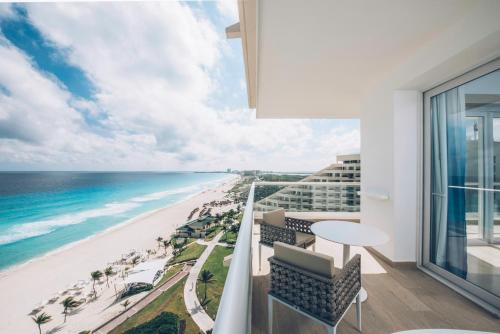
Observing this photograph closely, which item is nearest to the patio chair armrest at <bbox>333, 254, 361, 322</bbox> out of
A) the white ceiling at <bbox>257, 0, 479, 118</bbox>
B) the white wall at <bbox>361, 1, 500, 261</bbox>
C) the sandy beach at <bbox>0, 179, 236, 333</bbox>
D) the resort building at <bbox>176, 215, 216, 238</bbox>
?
the white wall at <bbox>361, 1, 500, 261</bbox>

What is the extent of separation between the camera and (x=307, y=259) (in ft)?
4.46

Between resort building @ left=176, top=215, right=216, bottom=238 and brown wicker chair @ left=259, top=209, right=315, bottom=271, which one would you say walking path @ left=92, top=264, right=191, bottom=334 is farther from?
brown wicker chair @ left=259, top=209, right=315, bottom=271

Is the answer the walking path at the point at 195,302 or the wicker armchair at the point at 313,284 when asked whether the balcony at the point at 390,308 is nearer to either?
the wicker armchair at the point at 313,284

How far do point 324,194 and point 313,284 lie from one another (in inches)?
147

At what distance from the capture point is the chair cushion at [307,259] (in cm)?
129

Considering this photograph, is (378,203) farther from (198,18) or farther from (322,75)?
(198,18)

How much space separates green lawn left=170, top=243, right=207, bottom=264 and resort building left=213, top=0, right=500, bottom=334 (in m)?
10.1

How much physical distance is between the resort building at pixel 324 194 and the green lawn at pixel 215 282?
2.95 meters

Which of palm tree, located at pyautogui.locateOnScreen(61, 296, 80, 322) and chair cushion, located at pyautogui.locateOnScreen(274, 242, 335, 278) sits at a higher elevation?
chair cushion, located at pyautogui.locateOnScreen(274, 242, 335, 278)

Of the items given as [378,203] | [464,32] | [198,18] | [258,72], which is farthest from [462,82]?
[198,18]

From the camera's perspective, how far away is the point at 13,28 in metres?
25.8

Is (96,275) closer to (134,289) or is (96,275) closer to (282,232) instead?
(134,289)

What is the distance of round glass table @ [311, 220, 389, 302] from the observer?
1816 millimetres

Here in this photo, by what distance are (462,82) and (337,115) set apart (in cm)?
272
